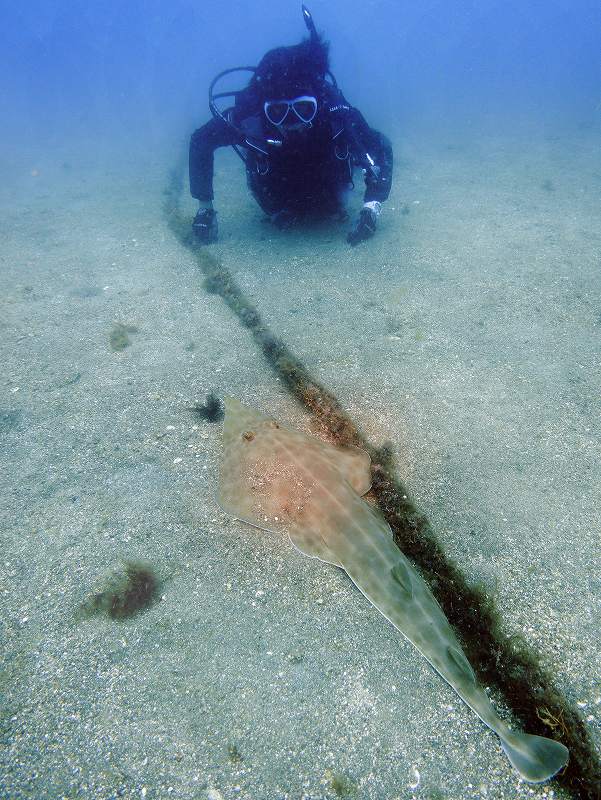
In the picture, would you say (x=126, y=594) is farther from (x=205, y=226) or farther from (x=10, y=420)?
(x=205, y=226)

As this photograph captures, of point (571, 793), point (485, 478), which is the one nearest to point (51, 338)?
point (485, 478)

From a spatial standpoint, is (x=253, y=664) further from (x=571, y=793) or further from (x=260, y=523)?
(x=571, y=793)

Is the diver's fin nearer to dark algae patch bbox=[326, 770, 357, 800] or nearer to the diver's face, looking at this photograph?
dark algae patch bbox=[326, 770, 357, 800]

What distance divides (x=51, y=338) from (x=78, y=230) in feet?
16.2

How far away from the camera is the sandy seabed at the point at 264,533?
2652 mm

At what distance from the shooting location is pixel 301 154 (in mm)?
7410

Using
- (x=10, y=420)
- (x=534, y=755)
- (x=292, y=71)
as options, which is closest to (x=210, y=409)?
(x=10, y=420)

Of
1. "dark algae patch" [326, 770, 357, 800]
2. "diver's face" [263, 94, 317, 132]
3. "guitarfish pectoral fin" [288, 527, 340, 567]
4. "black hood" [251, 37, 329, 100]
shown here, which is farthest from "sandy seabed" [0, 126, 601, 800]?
"black hood" [251, 37, 329, 100]

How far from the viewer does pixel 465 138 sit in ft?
53.6

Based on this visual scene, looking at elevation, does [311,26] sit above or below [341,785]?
above

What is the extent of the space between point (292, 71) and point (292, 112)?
108cm

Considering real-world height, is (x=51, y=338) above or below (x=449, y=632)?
below

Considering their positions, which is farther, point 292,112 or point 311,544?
point 292,112

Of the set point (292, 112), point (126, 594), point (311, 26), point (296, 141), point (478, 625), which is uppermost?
point (311, 26)
